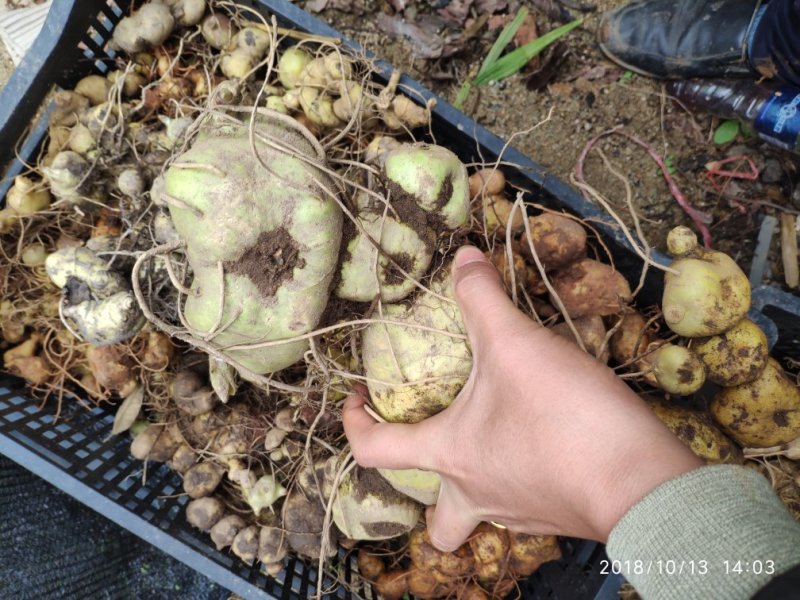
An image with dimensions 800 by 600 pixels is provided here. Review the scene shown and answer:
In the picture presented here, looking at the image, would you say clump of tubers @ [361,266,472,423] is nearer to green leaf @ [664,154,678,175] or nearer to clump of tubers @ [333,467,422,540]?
clump of tubers @ [333,467,422,540]

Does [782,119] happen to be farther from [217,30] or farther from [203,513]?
[203,513]

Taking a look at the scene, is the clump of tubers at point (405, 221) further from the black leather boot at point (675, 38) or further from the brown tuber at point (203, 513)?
the black leather boot at point (675, 38)

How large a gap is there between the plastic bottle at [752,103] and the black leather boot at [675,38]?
6 centimetres

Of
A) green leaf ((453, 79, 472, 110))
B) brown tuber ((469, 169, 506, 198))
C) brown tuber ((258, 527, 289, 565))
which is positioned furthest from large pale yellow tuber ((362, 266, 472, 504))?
green leaf ((453, 79, 472, 110))

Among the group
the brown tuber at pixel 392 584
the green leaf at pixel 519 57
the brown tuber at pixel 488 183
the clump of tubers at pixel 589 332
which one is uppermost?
the green leaf at pixel 519 57

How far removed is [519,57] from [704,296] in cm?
119

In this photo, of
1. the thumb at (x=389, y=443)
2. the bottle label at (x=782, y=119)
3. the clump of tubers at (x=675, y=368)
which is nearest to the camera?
the thumb at (x=389, y=443)

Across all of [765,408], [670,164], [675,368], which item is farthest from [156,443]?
[670,164]

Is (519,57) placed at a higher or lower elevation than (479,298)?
higher

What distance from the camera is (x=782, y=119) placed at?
6.02 ft

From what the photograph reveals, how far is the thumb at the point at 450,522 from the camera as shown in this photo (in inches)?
45.6

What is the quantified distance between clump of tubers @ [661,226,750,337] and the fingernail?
534 millimetres

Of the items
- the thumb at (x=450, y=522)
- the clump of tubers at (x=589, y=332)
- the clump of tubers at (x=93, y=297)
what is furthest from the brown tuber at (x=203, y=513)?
the clump of tubers at (x=589, y=332)

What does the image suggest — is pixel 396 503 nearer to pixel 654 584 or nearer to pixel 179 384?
pixel 179 384
